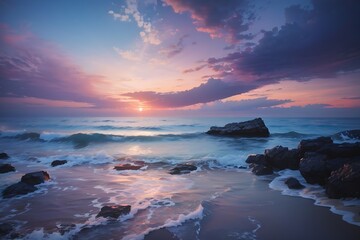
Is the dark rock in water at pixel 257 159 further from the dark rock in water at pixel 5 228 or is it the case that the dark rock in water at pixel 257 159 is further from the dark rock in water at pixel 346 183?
the dark rock in water at pixel 5 228

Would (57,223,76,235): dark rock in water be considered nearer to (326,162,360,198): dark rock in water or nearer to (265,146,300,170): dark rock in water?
(326,162,360,198): dark rock in water

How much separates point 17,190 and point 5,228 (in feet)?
10.5

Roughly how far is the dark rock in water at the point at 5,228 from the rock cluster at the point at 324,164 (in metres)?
8.82

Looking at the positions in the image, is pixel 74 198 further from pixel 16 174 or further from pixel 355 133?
pixel 355 133

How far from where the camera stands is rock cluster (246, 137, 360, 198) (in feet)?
22.0

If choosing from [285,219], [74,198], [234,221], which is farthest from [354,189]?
[74,198]

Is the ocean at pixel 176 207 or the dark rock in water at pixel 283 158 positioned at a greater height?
the dark rock in water at pixel 283 158

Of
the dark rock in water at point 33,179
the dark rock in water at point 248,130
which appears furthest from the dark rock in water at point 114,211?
the dark rock in water at point 248,130

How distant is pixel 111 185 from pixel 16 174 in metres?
5.53

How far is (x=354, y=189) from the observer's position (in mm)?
6555

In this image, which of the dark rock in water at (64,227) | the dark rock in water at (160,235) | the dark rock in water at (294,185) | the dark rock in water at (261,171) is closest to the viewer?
the dark rock in water at (160,235)

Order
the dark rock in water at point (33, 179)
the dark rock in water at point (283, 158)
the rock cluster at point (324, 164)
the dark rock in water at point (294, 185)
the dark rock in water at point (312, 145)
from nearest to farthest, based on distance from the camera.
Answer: the rock cluster at point (324, 164), the dark rock in water at point (294, 185), the dark rock in water at point (33, 179), the dark rock in water at point (312, 145), the dark rock in water at point (283, 158)

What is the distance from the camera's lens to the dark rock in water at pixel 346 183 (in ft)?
21.4

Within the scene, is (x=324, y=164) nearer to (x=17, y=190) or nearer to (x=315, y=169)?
(x=315, y=169)
